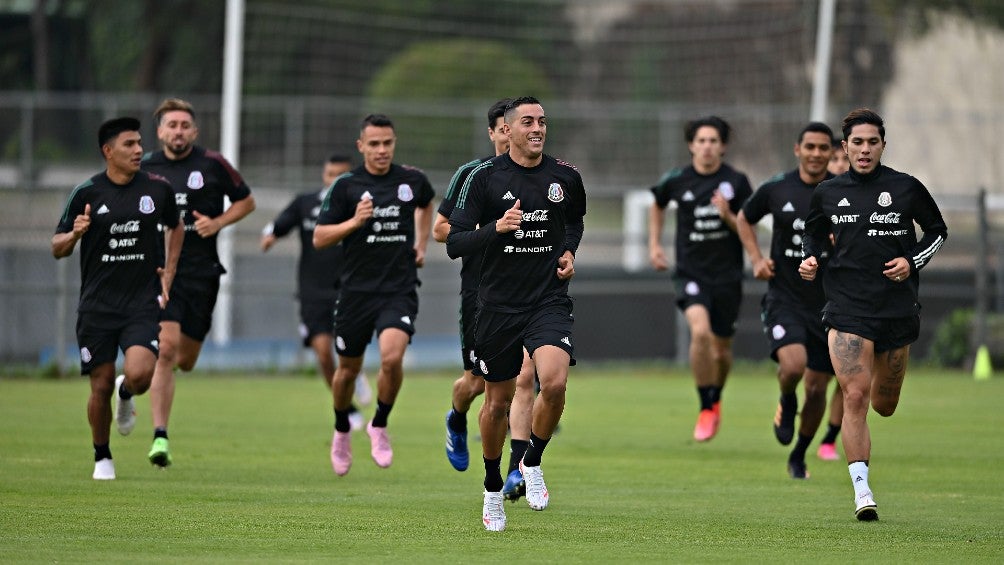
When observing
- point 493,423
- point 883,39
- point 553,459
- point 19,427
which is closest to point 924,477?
point 553,459

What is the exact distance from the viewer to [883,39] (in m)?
28.9

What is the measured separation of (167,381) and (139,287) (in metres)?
1.17

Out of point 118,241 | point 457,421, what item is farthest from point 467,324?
point 118,241

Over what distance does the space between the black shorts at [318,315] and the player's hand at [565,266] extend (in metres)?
6.84

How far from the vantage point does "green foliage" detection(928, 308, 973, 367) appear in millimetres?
23344

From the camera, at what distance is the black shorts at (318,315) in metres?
16.0

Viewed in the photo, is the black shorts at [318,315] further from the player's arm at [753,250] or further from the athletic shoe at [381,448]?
the player's arm at [753,250]

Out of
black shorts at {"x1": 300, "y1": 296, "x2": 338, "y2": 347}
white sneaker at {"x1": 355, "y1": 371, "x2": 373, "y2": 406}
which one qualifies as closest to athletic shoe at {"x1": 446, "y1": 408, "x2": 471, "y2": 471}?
black shorts at {"x1": 300, "y1": 296, "x2": 338, "y2": 347}

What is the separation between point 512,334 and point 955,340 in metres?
15.4

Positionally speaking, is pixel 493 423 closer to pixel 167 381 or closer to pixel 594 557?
pixel 594 557

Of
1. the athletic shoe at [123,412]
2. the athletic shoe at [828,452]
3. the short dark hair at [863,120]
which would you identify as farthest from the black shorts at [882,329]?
the athletic shoe at [123,412]

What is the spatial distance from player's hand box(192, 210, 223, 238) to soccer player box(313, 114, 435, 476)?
114cm

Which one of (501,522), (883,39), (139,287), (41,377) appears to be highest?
(883,39)

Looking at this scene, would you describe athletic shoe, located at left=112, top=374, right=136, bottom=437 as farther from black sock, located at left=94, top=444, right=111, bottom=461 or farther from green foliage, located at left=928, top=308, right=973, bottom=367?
green foliage, located at left=928, top=308, right=973, bottom=367
